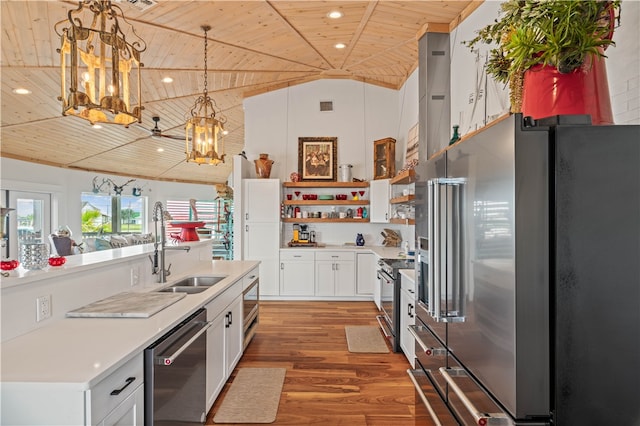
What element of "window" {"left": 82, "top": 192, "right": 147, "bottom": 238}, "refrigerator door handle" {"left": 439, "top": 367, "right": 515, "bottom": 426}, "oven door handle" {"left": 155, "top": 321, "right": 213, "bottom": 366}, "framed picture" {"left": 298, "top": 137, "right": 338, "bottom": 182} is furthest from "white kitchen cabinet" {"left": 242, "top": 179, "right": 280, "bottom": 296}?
"window" {"left": 82, "top": 192, "right": 147, "bottom": 238}

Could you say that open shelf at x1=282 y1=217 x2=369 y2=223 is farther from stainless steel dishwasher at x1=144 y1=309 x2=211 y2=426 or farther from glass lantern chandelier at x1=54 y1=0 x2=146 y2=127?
glass lantern chandelier at x1=54 y1=0 x2=146 y2=127

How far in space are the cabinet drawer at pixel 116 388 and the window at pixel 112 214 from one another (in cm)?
885

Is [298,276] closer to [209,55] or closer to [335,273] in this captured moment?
[335,273]

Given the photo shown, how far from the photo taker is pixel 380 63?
5.58m

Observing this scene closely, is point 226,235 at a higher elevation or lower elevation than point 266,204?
lower

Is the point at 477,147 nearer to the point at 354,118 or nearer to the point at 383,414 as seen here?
the point at 383,414

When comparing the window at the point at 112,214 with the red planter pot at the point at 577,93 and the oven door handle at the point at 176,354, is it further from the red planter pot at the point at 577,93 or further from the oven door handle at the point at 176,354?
the red planter pot at the point at 577,93

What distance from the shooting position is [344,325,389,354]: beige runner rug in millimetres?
3968

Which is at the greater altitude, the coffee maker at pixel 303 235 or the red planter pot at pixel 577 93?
the red planter pot at pixel 577 93

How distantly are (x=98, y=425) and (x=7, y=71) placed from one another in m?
4.74

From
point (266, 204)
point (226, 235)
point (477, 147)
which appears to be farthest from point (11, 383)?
point (226, 235)

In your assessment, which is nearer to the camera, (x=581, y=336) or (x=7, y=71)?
(x=581, y=336)

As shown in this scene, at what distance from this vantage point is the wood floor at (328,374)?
2738mm

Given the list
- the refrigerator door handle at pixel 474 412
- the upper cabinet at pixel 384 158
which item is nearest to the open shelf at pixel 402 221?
the upper cabinet at pixel 384 158
